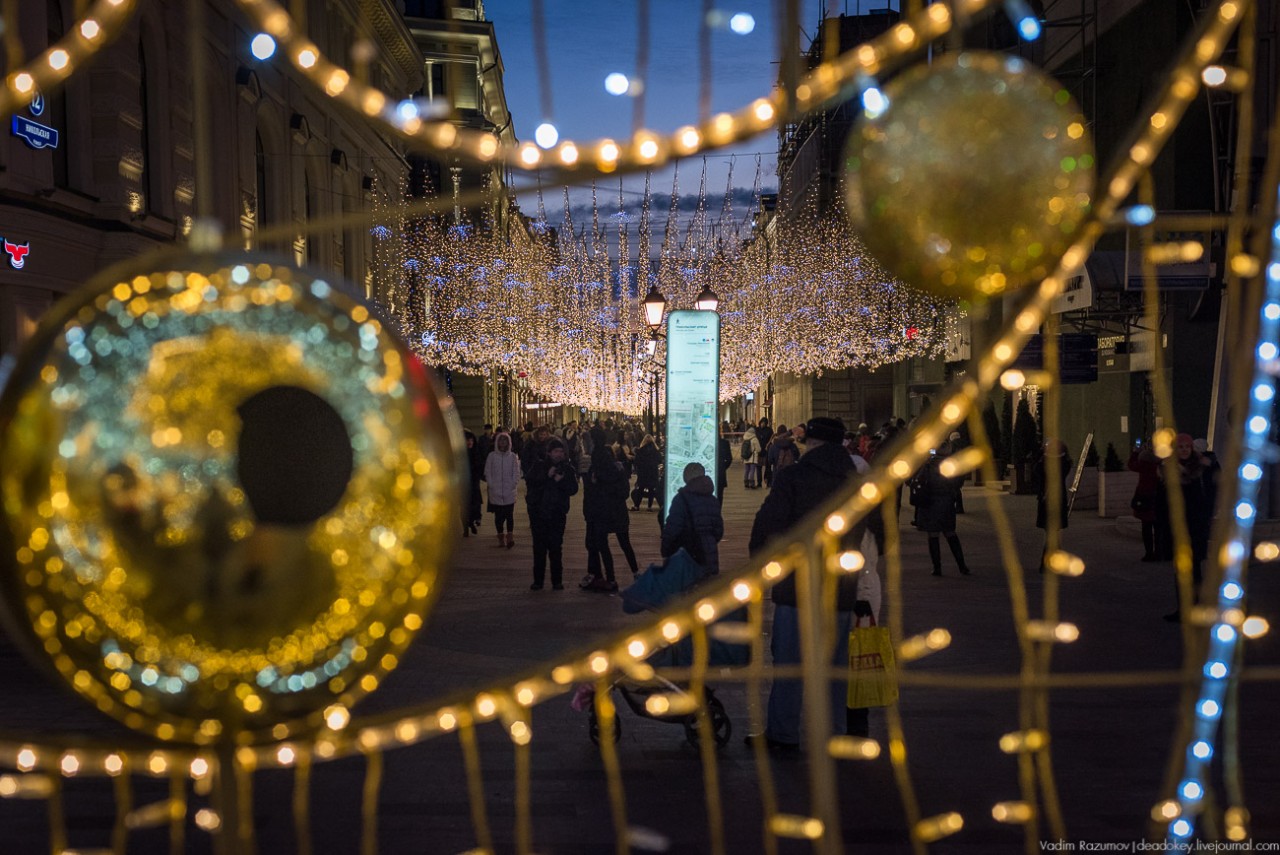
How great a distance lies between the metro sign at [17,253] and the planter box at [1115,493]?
16.0 meters

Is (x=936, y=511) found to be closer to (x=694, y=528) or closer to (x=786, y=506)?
(x=694, y=528)

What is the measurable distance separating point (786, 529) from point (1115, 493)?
15.7 metres

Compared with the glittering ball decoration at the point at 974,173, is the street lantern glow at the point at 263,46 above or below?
above

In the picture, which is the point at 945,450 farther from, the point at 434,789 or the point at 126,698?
the point at 126,698

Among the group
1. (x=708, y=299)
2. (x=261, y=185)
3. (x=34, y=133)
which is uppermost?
(x=261, y=185)

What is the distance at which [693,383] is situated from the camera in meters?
13.7

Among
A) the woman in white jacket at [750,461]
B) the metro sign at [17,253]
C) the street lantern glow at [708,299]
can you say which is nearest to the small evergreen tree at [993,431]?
the woman in white jacket at [750,461]

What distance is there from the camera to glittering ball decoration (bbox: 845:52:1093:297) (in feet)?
6.61

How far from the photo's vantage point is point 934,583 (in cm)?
1299

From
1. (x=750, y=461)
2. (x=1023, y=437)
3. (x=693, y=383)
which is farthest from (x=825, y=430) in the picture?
(x=750, y=461)

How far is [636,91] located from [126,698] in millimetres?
1443

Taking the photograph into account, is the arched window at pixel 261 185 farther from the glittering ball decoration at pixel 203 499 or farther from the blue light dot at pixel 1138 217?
the glittering ball decoration at pixel 203 499

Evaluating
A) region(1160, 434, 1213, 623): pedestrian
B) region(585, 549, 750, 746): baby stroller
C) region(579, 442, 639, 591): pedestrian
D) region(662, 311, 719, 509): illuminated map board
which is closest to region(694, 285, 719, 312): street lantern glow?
region(662, 311, 719, 509): illuminated map board

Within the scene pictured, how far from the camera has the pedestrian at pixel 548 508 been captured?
12641mm
